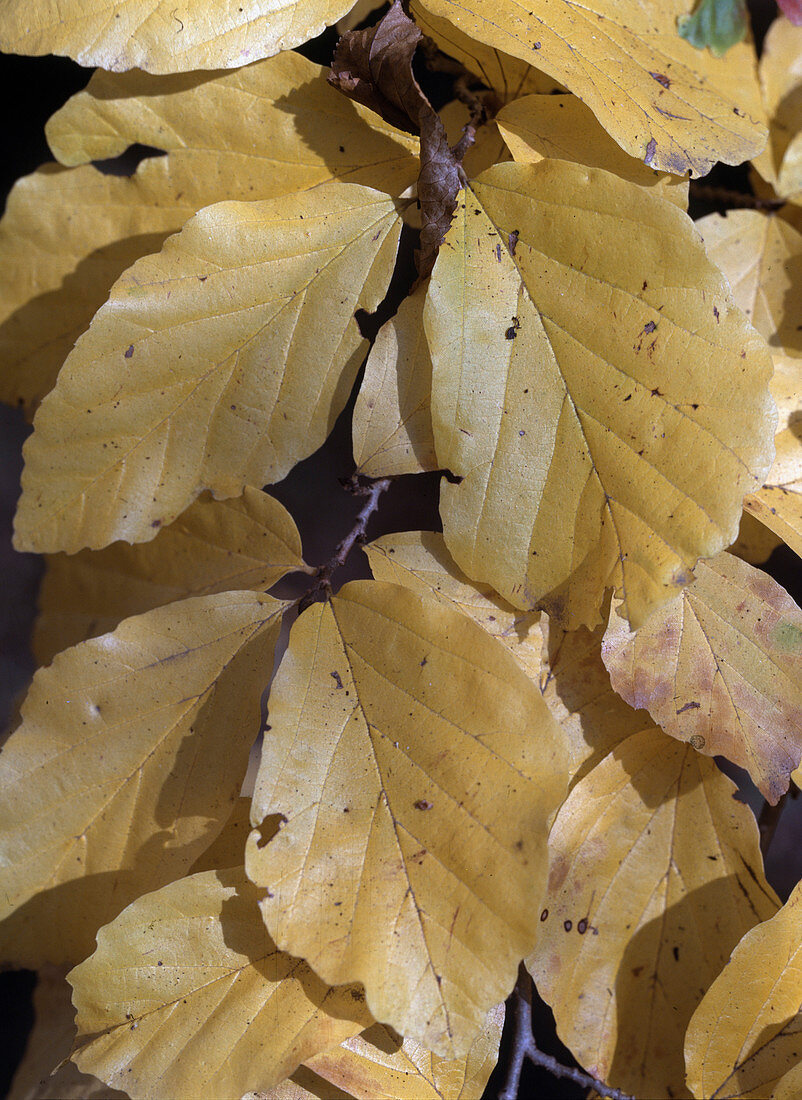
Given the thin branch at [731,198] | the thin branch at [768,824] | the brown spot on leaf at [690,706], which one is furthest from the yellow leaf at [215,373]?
the thin branch at [768,824]

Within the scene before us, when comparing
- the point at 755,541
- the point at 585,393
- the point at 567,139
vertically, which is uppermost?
the point at 567,139

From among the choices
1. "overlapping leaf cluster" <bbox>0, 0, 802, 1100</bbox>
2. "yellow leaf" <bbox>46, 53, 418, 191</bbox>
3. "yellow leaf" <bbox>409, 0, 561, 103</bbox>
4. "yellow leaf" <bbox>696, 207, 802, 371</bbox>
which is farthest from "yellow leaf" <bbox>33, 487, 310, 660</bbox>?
"yellow leaf" <bbox>696, 207, 802, 371</bbox>

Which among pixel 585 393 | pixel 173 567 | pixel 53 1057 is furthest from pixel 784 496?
pixel 53 1057

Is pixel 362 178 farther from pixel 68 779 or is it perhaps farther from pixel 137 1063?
pixel 137 1063

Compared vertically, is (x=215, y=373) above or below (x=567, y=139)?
below

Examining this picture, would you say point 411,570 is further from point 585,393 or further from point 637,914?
point 637,914

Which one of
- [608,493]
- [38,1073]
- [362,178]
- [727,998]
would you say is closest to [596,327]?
[608,493]

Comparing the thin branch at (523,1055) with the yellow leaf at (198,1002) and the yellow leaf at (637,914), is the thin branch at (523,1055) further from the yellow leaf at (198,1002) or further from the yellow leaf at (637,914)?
the yellow leaf at (198,1002)
